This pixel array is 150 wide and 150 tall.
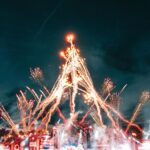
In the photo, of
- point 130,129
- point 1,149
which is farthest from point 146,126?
point 1,149

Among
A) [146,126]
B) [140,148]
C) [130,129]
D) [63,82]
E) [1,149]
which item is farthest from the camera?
[146,126]

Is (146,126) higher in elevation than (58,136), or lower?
higher

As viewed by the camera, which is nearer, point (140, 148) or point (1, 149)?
point (140, 148)

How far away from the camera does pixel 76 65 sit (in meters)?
19.2

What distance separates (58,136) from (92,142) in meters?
1.60

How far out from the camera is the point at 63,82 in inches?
738

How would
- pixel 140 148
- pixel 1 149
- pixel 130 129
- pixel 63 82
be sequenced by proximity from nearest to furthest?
pixel 140 148, pixel 1 149, pixel 63 82, pixel 130 129

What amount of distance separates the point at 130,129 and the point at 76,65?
41.9 meters

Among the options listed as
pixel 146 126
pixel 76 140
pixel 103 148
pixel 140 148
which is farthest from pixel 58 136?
pixel 146 126

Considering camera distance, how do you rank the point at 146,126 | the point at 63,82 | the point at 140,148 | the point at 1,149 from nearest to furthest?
the point at 140,148 → the point at 1,149 → the point at 63,82 → the point at 146,126

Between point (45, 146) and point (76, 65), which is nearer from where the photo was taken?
point (45, 146)

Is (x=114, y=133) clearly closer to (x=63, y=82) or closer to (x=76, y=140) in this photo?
(x=76, y=140)

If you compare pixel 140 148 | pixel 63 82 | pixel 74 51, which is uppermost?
pixel 74 51

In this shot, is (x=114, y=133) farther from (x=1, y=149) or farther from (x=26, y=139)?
(x=1, y=149)
